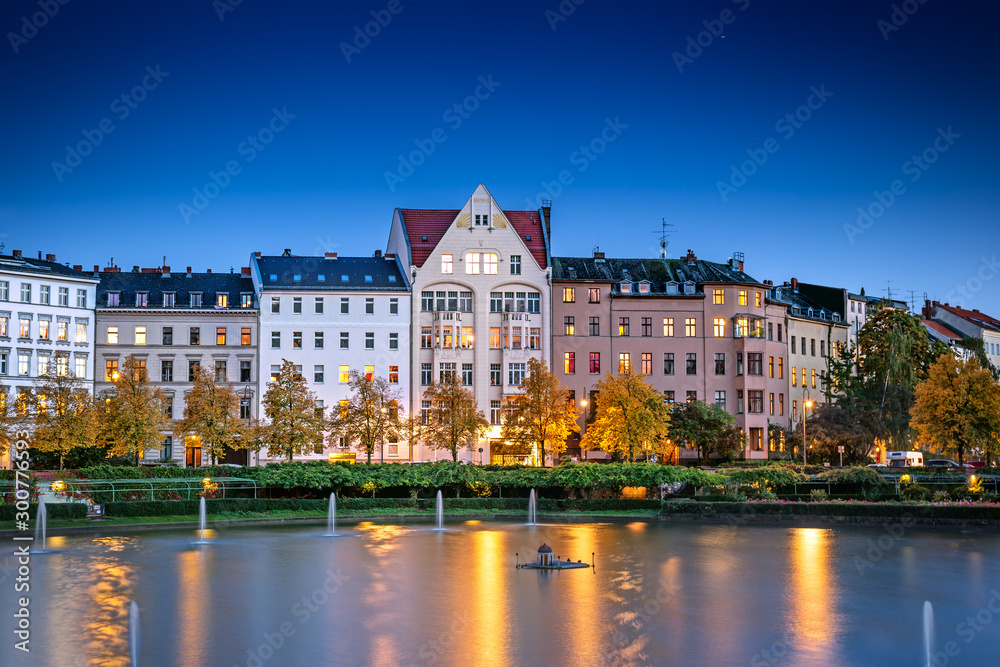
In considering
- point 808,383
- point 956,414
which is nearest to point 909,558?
point 956,414

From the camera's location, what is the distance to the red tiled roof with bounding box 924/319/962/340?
125812 mm

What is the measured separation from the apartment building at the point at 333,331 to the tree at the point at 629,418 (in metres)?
17.8

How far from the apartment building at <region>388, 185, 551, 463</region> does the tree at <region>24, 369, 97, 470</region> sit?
26361 millimetres

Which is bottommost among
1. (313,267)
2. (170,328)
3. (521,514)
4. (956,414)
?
(521,514)

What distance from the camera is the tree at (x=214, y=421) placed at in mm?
65875

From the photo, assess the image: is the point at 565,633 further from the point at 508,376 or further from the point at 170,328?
the point at 170,328

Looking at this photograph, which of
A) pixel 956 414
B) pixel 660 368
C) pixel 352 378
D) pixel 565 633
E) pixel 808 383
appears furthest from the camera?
pixel 808 383

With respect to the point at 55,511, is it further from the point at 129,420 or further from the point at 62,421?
the point at 129,420

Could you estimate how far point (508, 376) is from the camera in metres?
83.7

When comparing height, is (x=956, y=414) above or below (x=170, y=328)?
below

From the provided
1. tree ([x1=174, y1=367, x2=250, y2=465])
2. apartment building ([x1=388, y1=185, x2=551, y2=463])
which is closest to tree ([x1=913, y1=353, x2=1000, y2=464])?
apartment building ([x1=388, y1=185, x2=551, y2=463])

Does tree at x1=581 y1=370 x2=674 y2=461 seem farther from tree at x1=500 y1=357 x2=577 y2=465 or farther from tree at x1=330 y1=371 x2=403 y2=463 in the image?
tree at x1=330 y1=371 x2=403 y2=463

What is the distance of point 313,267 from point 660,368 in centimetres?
3049

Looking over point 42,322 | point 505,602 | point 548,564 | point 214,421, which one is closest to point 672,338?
point 214,421
